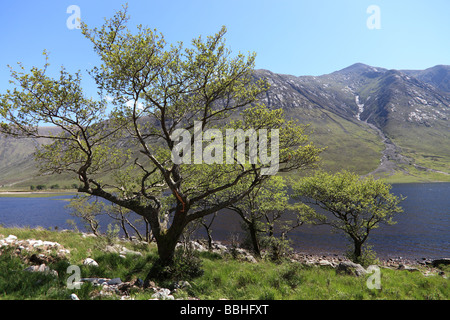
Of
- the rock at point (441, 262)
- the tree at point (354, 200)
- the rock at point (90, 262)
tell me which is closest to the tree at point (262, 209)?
the tree at point (354, 200)

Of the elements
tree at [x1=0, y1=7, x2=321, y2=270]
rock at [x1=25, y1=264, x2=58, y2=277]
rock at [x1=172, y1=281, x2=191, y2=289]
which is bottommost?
rock at [x1=172, y1=281, x2=191, y2=289]

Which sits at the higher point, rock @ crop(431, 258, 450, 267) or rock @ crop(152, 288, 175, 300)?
rock @ crop(152, 288, 175, 300)

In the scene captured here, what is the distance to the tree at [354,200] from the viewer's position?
30.3 metres

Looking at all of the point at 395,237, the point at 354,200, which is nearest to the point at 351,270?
the point at 354,200

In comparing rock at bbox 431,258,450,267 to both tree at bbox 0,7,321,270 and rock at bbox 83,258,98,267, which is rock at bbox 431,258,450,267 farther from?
rock at bbox 83,258,98,267

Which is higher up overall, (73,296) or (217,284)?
(73,296)

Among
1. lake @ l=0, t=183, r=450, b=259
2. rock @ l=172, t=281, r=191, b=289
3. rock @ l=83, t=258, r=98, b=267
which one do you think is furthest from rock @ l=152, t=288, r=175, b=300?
lake @ l=0, t=183, r=450, b=259

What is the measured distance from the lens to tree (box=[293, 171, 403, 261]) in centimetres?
3033

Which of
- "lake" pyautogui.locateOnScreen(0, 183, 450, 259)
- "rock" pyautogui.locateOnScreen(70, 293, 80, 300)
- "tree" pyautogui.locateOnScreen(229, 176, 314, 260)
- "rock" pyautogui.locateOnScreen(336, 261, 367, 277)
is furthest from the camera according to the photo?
"lake" pyautogui.locateOnScreen(0, 183, 450, 259)

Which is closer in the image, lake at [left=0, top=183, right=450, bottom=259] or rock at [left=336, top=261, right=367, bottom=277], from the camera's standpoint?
rock at [left=336, top=261, right=367, bottom=277]

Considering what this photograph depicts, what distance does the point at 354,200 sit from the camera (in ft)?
100

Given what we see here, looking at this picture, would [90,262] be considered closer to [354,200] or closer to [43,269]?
[43,269]

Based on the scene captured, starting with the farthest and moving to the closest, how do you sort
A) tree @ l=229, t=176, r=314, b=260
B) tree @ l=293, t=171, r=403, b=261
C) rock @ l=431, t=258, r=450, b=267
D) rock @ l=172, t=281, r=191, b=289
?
rock @ l=431, t=258, r=450, b=267 < tree @ l=293, t=171, r=403, b=261 < tree @ l=229, t=176, r=314, b=260 < rock @ l=172, t=281, r=191, b=289
